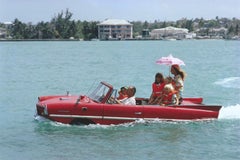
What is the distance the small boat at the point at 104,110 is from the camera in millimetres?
16484

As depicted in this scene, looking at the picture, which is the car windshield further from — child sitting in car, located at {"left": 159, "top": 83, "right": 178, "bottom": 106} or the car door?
child sitting in car, located at {"left": 159, "top": 83, "right": 178, "bottom": 106}

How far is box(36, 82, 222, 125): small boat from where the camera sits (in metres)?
16.5

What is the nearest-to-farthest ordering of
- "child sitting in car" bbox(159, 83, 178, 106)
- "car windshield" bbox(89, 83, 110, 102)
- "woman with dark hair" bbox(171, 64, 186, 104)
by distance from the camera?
"car windshield" bbox(89, 83, 110, 102) < "child sitting in car" bbox(159, 83, 178, 106) < "woman with dark hair" bbox(171, 64, 186, 104)

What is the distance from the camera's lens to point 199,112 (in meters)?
17.5

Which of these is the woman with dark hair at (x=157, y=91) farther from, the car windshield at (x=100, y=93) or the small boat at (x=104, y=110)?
the car windshield at (x=100, y=93)

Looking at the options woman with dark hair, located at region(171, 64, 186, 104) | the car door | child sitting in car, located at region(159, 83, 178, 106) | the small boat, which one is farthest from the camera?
woman with dark hair, located at region(171, 64, 186, 104)

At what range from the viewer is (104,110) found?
54.7ft

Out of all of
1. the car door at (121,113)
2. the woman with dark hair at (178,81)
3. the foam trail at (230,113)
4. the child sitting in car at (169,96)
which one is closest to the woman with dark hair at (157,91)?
the child sitting in car at (169,96)

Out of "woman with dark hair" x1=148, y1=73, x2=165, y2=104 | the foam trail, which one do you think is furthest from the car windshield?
the foam trail

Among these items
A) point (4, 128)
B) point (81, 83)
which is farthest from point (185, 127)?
point (81, 83)

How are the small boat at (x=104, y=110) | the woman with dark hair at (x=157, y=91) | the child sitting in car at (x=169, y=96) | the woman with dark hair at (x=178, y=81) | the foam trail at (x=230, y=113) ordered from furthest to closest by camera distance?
the foam trail at (x=230, y=113)
the woman with dark hair at (x=178, y=81)
the woman with dark hair at (x=157, y=91)
the child sitting in car at (x=169, y=96)
the small boat at (x=104, y=110)

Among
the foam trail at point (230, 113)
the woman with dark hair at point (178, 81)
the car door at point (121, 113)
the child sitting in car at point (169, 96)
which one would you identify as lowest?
the foam trail at point (230, 113)

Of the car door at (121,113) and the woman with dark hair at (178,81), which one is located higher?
the woman with dark hair at (178,81)

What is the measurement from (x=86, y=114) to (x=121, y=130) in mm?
1182
